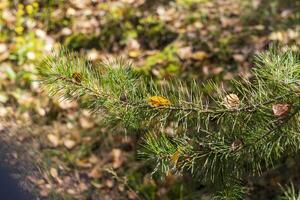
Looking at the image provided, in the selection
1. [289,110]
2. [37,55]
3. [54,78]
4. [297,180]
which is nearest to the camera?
[289,110]

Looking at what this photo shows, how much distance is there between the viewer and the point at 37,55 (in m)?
3.90

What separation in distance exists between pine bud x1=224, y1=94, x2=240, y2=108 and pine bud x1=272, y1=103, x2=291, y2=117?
15 centimetres

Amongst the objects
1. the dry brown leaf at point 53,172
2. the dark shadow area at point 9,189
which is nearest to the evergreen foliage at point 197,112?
the dark shadow area at point 9,189

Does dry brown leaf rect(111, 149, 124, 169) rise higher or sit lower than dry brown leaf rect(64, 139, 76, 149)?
lower

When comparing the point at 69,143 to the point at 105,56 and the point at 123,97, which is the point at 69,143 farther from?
the point at 123,97

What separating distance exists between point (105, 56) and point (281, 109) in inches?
107

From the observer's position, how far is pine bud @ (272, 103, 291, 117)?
4.69 ft

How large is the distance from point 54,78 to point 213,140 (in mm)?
597

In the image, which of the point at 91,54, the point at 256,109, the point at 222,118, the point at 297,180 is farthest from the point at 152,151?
the point at 91,54

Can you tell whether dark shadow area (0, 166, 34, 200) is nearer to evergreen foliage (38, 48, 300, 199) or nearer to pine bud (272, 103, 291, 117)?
evergreen foliage (38, 48, 300, 199)

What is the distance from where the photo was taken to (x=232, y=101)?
157 centimetres

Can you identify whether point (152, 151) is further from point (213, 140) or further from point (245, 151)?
point (245, 151)

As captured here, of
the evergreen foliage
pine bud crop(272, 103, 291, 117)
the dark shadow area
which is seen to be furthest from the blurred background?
pine bud crop(272, 103, 291, 117)

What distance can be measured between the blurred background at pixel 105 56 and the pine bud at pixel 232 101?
1.48m
